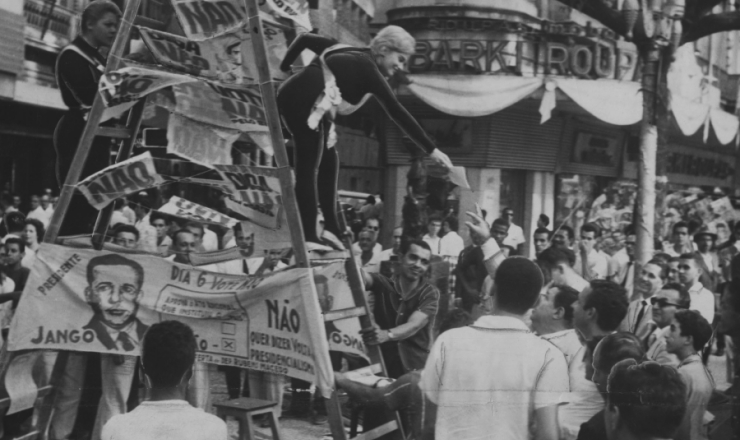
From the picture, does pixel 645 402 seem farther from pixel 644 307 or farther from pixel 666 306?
pixel 644 307

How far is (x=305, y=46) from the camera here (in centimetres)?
535

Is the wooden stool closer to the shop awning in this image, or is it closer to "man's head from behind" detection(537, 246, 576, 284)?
"man's head from behind" detection(537, 246, 576, 284)

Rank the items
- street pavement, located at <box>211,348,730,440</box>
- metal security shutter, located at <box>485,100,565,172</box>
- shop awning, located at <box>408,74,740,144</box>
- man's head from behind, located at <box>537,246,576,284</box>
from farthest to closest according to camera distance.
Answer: metal security shutter, located at <box>485,100,565,172</box>
shop awning, located at <box>408,74,740,144</box>
man's head from behind, located at <box>537,246,576,284</box>
street pavement, located at <box>211,348,730,440</box>

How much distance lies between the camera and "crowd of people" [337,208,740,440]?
12.2 ft

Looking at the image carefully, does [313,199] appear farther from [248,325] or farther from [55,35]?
[55,35]

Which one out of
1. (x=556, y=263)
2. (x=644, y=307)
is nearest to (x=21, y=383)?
(x=644, y=307)

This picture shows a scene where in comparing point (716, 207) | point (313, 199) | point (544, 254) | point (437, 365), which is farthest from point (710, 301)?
point (716, 207)

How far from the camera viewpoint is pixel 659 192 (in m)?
12.4

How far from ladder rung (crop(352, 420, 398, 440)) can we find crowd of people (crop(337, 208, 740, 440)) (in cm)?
8

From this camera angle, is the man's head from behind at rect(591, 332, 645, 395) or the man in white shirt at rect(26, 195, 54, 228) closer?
the man's head from behind at rect(591, 332, 645, 395)

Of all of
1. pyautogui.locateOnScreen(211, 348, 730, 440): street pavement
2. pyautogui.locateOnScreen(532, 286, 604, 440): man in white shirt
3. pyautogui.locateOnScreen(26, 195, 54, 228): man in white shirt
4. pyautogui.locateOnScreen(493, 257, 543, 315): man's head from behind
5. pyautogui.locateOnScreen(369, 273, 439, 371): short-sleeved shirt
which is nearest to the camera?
pyautogui.locateOnScreen(493, 257, 543, 315): man's head from behind

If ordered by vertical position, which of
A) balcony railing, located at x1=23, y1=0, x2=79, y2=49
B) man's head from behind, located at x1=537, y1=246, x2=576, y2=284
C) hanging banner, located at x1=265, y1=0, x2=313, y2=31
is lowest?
man's head from behind, located at x1=537, y1=246, x2=576, y2=284

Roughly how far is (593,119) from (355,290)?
15.8 m

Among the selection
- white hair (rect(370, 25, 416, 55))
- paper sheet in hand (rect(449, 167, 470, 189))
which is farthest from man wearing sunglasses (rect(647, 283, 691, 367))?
white hair (rect(370, 25, 416, 55))
